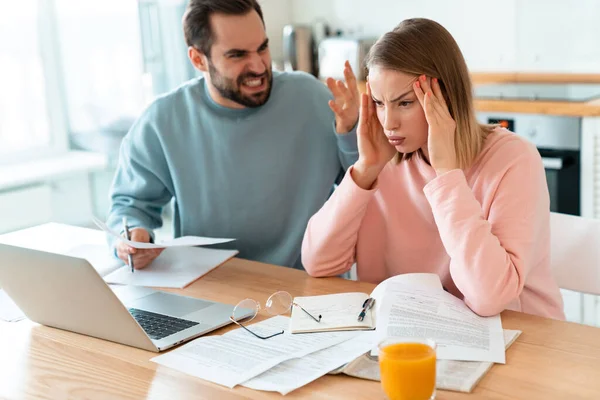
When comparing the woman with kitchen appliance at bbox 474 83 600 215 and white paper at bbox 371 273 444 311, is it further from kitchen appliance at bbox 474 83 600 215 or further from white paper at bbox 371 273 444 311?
kitchen appliance at bbox 474 83 600 215

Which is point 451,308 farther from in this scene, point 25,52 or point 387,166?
point 25,52

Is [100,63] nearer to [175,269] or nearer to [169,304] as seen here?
[175,269]

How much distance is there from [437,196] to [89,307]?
657mm

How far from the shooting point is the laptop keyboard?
1396mm

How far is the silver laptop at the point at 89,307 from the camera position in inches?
51.5

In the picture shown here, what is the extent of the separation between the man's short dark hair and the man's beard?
0.27 feet

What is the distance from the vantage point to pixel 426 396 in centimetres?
107

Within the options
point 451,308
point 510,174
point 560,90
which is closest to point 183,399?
point 451,308

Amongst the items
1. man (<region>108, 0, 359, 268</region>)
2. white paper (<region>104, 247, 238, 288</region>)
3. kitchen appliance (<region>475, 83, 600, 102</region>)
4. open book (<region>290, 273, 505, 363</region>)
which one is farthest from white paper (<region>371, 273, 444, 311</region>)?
kitchen appliance (<region>475, 83, 600, 102</region>)

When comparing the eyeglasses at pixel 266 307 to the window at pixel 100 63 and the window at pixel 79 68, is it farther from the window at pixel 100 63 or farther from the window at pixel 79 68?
the window at pixel 100 63

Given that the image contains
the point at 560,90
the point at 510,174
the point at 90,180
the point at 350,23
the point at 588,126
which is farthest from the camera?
the point at 350,23

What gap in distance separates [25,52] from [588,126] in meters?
2.37

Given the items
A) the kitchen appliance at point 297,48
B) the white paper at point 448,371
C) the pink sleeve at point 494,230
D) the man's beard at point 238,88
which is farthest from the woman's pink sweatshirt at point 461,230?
the kitchen appliance at point 297,48

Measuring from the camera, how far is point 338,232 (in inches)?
66.8
